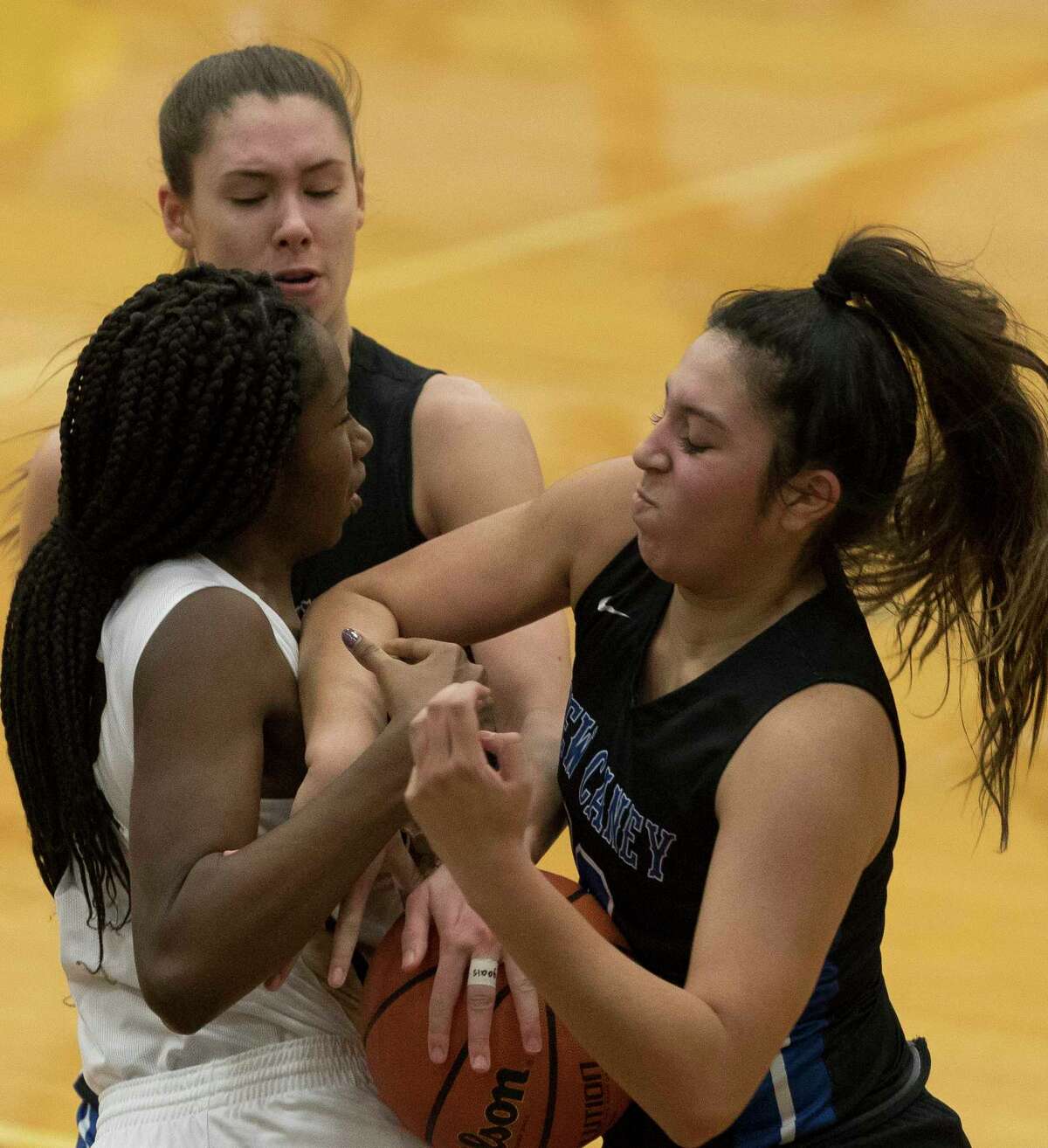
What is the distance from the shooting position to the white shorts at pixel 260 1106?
270cm

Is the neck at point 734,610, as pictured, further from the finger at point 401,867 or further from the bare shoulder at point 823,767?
the finger at point 401,867

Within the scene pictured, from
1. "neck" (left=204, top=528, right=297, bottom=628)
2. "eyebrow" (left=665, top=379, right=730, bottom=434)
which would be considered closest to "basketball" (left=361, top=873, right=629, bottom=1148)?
"neck" (left=204, top=528, right=297, bottom=628)

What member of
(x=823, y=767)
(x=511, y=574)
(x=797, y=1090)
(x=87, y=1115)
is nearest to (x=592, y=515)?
(x=511, y=574)

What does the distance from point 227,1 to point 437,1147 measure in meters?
6.99

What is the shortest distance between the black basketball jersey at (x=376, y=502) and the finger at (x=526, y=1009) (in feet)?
3.17

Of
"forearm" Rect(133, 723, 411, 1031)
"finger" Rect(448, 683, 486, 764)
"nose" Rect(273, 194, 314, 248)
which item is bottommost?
"forearm" Rect(133, 723, 411, 1031)

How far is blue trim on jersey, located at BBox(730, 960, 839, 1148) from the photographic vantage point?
279cm

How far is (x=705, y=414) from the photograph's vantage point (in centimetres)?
273

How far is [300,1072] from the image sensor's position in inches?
109

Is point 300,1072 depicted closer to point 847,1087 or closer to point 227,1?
point 847,1087

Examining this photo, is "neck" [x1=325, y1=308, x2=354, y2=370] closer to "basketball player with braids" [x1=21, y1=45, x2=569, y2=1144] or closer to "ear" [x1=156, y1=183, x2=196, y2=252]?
"basketball player with braids" [x1=21, y1=45, x2=569, y2=1144]

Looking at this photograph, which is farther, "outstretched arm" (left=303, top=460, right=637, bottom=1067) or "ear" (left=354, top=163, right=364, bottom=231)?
"ear" (left=354, top=163, right=364, bottom=231)

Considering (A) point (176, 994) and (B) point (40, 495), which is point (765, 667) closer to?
(A) point (176, 994)

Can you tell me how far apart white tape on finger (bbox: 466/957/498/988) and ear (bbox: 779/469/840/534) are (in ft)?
2.42
